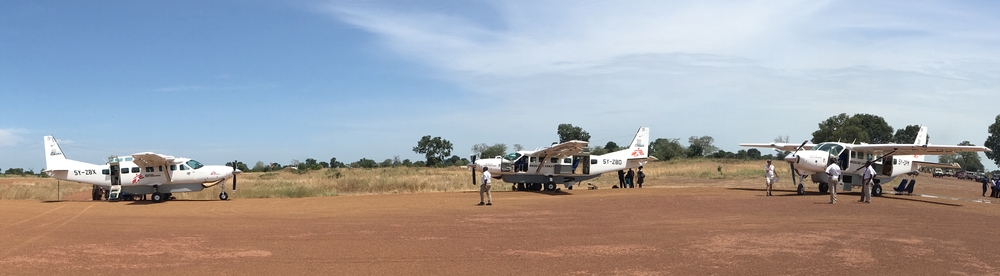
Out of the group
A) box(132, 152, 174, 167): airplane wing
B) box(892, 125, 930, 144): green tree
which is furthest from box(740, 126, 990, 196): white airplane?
box(892, 125, 930, 144): green tree

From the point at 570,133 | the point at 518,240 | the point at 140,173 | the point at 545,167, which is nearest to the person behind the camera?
the point at 518,240

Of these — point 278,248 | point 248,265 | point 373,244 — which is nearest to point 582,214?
point 373,244

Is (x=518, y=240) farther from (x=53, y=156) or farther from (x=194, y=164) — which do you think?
(x=53, y=156)

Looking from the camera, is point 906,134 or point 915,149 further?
point 906,134

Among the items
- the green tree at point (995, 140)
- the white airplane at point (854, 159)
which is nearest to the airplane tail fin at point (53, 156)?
the white airplane at point (854, 159)

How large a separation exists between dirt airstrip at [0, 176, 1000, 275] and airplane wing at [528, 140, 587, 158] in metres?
8.37

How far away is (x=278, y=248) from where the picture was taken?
11.9m

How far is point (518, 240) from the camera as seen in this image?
12.7m

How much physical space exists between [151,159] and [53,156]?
16.0 feet

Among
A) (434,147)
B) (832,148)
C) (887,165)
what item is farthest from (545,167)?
(434,147)

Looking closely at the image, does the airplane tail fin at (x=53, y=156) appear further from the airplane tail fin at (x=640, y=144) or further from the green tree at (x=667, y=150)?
the green tree at (x=667, y=150)

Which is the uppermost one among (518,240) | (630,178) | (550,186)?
(630,178)

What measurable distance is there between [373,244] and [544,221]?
5258mm

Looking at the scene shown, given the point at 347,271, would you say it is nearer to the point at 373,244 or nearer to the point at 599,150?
the point at 373,244
